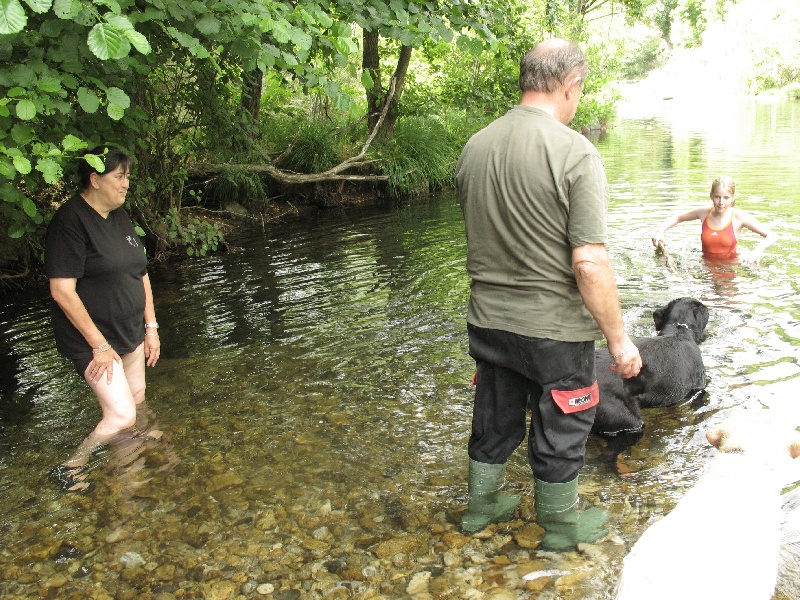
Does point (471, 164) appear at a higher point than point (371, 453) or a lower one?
higher

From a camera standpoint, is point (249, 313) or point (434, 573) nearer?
point (434, 573)

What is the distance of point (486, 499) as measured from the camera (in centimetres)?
365

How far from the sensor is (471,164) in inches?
123

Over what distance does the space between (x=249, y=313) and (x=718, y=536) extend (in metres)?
6.34

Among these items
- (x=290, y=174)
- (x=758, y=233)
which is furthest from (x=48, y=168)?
(x=290, y=174)

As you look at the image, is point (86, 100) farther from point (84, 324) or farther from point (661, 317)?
point (661, 317)

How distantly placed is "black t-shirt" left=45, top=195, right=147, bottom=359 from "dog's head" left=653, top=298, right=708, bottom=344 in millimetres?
3961

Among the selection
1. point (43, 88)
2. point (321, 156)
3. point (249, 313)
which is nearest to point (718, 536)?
point (43, 88)

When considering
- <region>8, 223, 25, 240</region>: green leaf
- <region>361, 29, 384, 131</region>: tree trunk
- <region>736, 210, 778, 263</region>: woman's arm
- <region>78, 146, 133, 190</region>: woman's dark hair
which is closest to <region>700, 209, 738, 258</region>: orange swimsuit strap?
<region>736, 210, 778, 263</region>: woman's arm

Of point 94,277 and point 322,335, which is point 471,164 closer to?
point 94,277

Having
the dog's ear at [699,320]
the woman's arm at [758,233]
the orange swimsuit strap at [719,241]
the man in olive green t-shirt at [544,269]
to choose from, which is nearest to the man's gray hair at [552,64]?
the man in olive green t-shirt at [544,269]

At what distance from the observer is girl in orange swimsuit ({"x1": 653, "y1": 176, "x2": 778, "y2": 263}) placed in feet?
26.9

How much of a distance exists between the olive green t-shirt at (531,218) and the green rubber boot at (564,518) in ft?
2.52

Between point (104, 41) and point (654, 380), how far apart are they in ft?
13.0
